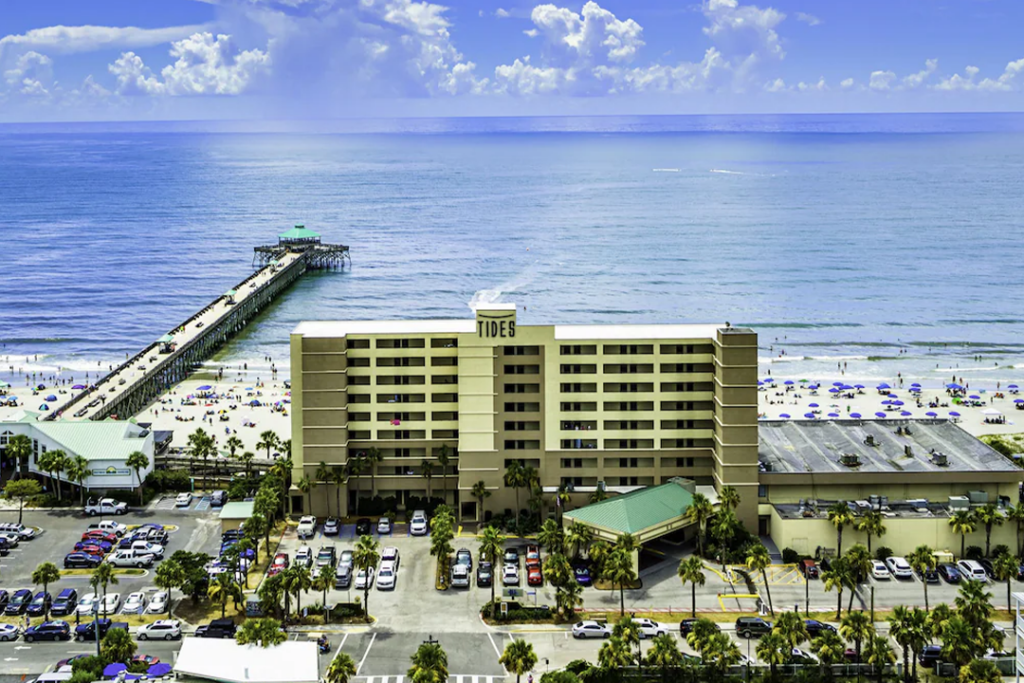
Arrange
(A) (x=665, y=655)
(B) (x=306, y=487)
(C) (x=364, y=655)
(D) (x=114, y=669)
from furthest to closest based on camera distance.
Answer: (B) (x=306, y=487), (C) (x=364, y=655), (A) (x=665, y=655), (D) (x=114, y=669)

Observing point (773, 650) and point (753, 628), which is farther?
point (753, 628)

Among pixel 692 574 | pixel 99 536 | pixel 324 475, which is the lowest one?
pixel 692 574

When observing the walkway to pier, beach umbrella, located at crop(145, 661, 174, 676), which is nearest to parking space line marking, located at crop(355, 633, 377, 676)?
beach umbrella, located at crop(145, 661, 174, 676)

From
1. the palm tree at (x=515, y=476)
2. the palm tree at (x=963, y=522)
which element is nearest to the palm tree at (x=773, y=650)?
the palm tree at (x=963, y=522)

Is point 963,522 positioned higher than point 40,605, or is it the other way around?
point 963,522

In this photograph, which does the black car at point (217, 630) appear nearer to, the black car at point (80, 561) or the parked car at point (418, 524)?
the black car at point (80, 561)

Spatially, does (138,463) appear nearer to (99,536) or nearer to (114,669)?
(99,536)

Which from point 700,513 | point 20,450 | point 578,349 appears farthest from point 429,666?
point 20,450
